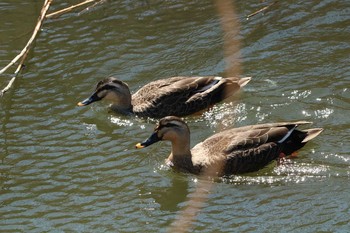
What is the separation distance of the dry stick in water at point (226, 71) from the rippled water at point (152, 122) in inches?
2.5

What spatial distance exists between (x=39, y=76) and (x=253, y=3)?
4069mm

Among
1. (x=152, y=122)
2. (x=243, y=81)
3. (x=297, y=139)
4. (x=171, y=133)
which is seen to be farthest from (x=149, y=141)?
(x=243, y=81)

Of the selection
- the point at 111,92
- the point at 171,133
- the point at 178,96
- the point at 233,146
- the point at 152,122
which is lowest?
the point at 152,122

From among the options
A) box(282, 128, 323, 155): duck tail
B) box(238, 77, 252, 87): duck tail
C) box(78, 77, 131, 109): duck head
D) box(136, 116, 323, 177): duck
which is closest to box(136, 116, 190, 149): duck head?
box(136, 116, 323, 177): duck

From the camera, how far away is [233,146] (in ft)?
39.5

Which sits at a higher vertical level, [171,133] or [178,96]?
[171,133]

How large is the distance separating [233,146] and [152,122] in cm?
214

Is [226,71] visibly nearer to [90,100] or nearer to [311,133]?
[90,100]

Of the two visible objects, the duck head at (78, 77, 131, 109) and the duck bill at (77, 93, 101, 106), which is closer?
the duck bill at (77, 93, 101, 106)

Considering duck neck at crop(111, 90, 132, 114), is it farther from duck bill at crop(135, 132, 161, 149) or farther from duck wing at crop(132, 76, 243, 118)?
duck bill at crop(135, 132, 161, 149)

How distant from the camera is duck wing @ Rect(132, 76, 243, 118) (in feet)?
45.5

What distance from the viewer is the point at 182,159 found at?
1214 cm

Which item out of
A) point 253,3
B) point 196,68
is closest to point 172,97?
point 196,68

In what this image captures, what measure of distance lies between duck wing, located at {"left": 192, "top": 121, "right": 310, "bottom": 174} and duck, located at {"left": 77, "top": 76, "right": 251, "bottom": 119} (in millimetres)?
1681
